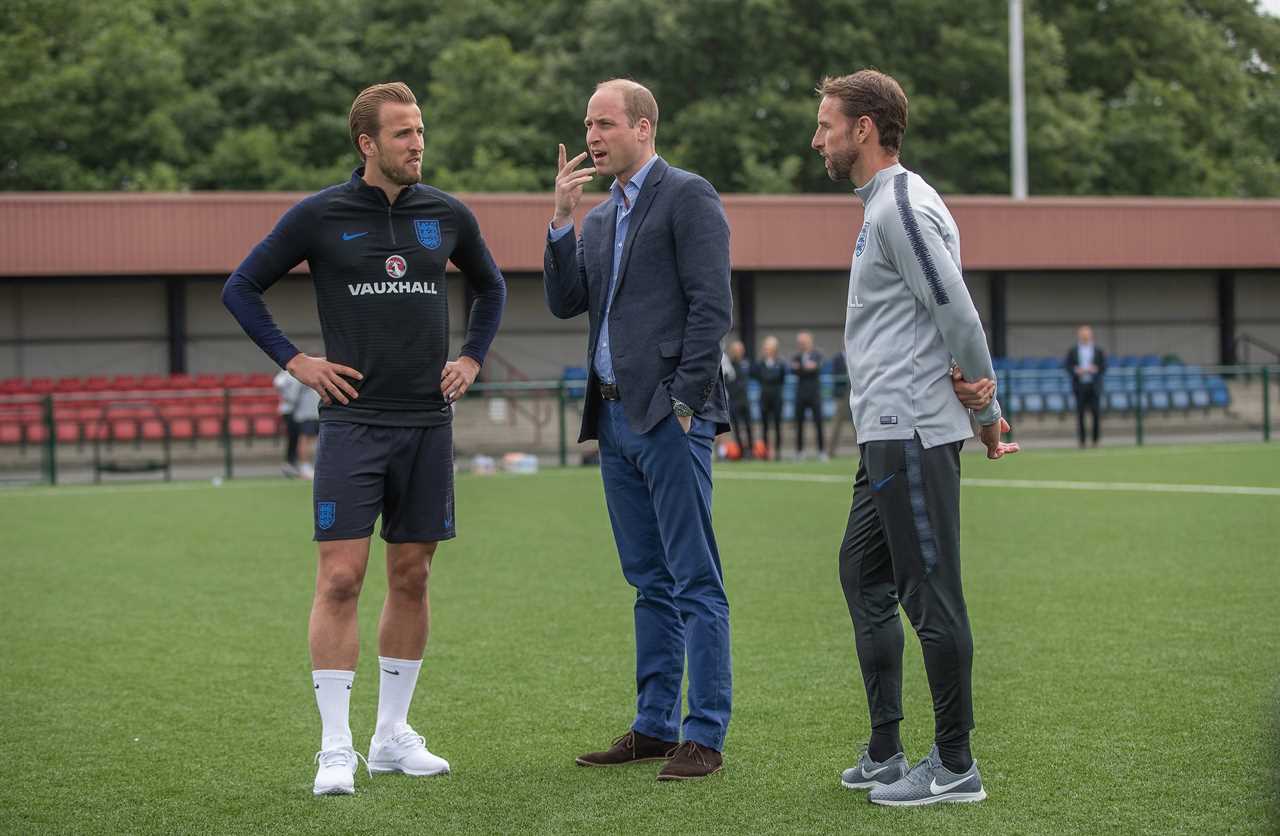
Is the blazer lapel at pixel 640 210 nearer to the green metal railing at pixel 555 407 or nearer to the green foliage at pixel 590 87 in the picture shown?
the green metal railing at pixel 555 407

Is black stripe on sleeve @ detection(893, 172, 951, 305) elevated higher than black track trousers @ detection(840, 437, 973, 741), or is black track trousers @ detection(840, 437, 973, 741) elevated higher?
black stripe on sleeve @ detection(893, 172, 951, 305)

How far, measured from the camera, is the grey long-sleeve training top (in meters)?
4.24

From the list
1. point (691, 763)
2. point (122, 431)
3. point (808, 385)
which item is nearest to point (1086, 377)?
point (808, 385)

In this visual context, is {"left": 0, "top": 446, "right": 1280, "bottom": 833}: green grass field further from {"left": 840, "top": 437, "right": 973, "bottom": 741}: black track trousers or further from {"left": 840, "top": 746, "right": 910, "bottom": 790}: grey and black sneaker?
{"left": 840, "top": 437, "right": 973, "bottom": 741}: black track trousers

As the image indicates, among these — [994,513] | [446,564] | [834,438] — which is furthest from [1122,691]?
[834,438]

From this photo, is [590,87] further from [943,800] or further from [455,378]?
[943,800]

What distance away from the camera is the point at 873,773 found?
15.1 ft

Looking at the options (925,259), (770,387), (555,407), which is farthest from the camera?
(770,387)

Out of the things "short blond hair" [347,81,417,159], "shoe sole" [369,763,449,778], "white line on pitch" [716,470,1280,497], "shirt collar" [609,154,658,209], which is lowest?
"shoe sole" [369,763,449,778]

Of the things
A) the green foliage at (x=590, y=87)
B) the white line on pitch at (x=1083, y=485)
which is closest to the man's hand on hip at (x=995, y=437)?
the white line on pitch at (x=1083, y=485)

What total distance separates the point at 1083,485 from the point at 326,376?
1314 centimetres

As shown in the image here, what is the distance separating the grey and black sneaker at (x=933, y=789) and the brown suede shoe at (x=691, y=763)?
56 centimetres

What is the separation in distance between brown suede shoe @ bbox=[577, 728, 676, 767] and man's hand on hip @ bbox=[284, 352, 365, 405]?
137 centimetres

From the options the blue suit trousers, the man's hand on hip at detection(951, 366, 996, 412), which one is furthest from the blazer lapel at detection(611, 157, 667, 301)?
the man's hand on hip at detection(951, 366, 996, 412)
